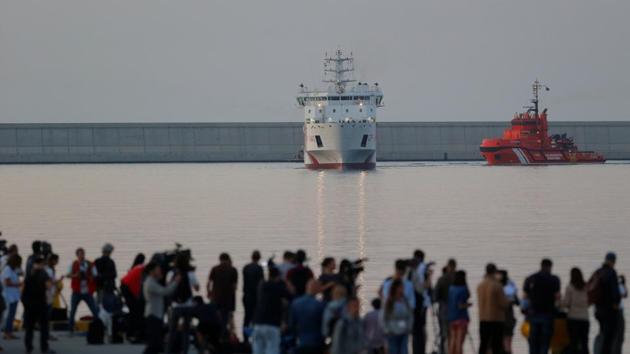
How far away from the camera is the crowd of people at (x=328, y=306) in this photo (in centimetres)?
1784

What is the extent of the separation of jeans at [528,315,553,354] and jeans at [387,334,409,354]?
224cm

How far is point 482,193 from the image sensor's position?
9744 centimetres

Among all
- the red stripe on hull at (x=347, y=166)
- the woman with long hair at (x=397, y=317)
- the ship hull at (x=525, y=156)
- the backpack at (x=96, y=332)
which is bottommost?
the backpack at (x=96, y=332)

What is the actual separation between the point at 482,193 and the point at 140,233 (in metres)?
45.8

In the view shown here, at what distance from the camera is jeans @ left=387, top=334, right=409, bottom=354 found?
1848 cm

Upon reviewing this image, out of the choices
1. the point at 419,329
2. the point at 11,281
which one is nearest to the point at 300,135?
the point at 11,281

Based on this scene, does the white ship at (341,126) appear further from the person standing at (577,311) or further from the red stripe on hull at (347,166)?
the person standing at (577,311)

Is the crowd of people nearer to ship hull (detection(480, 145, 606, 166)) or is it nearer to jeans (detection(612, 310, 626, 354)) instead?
jeans (detection(612, 310, 626, 354))

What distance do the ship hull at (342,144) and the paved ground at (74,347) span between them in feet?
400

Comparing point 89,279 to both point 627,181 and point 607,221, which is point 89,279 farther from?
point 627,181

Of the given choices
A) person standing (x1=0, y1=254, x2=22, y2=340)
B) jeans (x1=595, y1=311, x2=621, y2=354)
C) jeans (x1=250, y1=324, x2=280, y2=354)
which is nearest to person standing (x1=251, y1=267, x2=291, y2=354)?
jeans (x1=250, y1=324, x2=280, y2=354)

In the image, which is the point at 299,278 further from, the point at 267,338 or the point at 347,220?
the point at 347,220

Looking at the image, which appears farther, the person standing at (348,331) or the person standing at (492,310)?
the person standing at (492,310)

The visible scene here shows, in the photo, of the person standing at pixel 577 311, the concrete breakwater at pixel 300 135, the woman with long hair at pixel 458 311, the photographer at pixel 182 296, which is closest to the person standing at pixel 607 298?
the person standing at pixel 577 311
